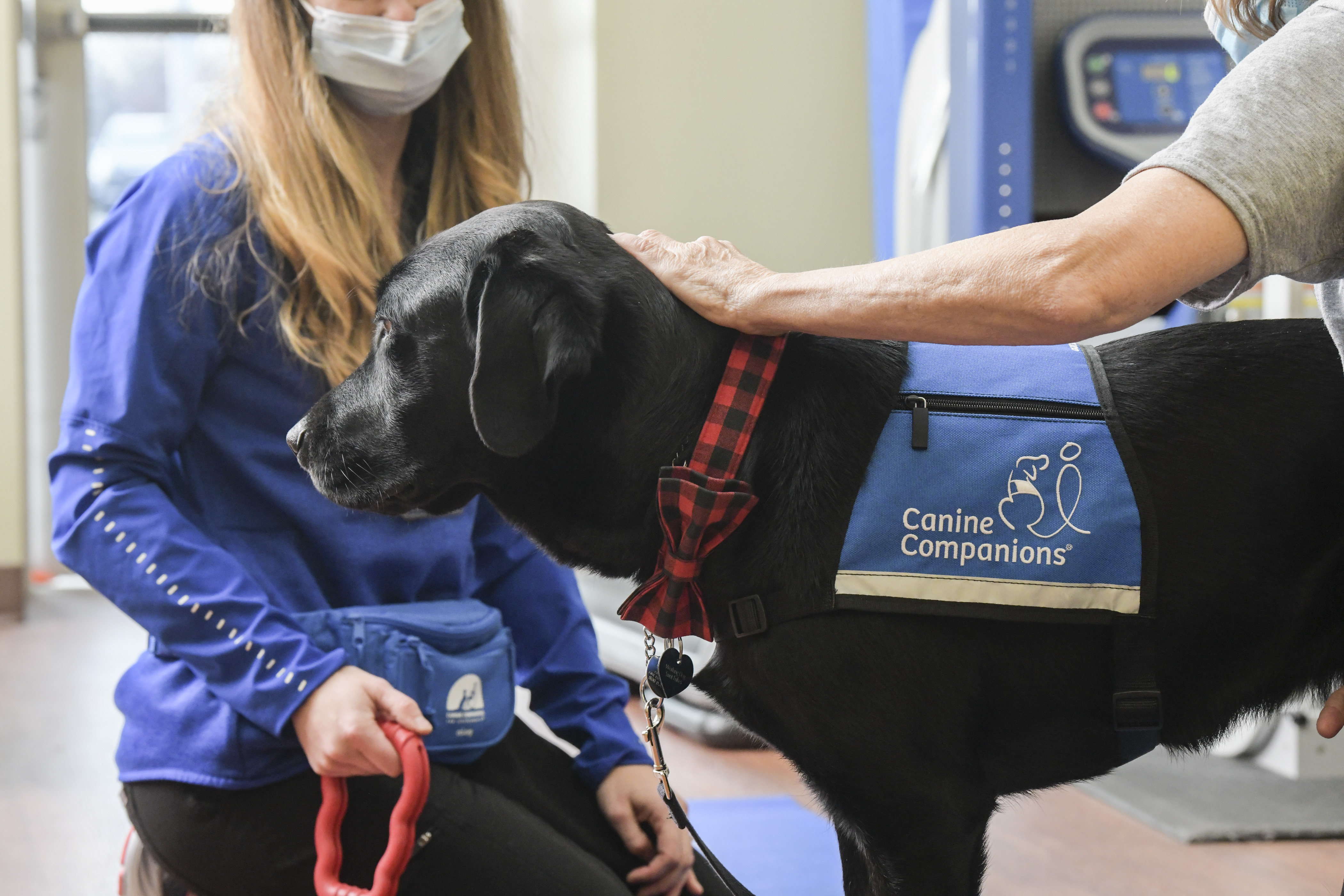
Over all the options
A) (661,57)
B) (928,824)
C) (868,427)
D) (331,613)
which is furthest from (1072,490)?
(661,57)

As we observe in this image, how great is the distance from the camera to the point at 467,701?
1.39 m

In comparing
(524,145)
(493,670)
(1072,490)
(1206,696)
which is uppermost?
(524,145)

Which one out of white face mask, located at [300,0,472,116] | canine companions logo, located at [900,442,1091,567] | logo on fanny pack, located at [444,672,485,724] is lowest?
logo on fanny pack, located at [444,672,485,724]

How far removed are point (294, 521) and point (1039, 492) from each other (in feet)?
2.96

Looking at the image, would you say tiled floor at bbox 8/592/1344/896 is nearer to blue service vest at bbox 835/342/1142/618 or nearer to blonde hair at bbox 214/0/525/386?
blue service vest at bbox 835/342/1142/618

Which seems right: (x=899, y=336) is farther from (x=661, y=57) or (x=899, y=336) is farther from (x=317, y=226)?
(x=661, y=57)

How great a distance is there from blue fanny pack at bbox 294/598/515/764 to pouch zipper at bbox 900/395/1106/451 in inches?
26.7

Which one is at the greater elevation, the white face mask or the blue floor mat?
the white face mask

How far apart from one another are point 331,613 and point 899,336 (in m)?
0.77

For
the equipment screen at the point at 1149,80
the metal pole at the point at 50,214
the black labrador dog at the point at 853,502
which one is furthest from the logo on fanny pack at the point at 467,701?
the metal pole at the point at 50,214

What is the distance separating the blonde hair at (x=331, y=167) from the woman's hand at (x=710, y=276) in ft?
1.46

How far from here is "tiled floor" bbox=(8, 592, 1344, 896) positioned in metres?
2.01

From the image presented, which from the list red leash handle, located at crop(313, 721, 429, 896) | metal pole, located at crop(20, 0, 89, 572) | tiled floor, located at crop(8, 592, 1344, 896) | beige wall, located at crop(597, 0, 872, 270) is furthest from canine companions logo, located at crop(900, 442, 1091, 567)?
metal pole, located at crop(20, 0, 89, 572)

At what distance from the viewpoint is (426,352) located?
3.49 feet
